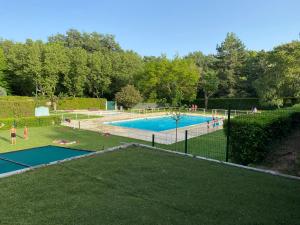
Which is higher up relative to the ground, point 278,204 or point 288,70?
point 288,70

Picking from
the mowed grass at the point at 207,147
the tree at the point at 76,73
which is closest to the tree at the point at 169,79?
the tree at the point at 76,73

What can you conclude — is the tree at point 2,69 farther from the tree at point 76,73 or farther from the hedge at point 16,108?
the hedge at point 16,108

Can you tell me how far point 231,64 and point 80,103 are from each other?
24898 millimetres

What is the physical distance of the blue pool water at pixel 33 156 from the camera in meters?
8.44

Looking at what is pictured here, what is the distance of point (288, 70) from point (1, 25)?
39.0 meters

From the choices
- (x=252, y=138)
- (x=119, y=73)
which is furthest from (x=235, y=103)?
(x=252, y=138)

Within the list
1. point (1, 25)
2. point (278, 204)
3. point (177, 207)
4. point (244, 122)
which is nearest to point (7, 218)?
point (177, 207)

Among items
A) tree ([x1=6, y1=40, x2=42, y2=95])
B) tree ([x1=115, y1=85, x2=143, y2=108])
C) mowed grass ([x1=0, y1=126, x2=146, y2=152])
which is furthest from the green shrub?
tree ([x1=6, y1=40, x2=42, y2=95])

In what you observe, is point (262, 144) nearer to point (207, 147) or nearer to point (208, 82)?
point (207, 147)

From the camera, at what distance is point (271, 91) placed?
23859 mm

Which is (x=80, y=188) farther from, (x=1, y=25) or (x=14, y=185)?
(x=1, y=25)

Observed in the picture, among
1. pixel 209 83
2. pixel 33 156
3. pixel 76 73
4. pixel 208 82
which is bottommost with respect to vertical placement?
pixel 33 156

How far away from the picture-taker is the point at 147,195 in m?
4.19

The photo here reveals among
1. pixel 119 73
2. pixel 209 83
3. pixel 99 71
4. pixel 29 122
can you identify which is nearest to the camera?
pixel 29 122
